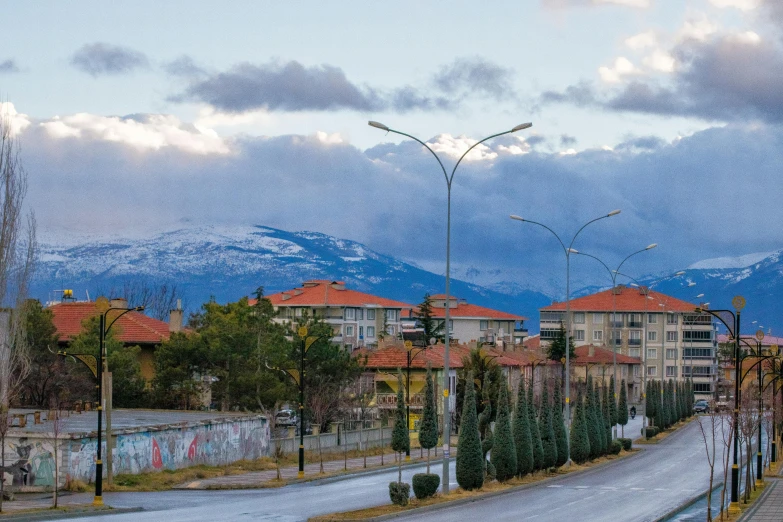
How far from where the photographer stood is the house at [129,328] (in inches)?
3132

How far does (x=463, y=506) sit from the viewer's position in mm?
36688

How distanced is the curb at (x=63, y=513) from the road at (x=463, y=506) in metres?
0.69

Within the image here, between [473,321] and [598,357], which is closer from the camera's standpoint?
[598,357]

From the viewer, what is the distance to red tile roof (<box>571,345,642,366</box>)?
142625 millimetres

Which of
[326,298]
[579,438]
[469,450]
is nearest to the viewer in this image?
[469,450]

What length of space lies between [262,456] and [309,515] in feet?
82.7

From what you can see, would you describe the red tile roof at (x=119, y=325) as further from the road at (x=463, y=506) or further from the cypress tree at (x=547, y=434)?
the cypress tree at (x=547, y=434)

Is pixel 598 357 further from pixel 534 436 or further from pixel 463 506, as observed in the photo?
pixel 463 506

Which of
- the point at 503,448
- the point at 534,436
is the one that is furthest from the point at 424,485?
the point at 534,436

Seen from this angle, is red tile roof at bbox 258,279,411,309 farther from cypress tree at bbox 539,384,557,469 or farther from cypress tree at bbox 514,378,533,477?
cypress tree at bbox 514,378,533,477

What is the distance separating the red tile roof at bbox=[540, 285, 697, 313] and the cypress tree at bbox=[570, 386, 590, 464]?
104941mm

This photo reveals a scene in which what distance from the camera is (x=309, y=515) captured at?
3344cm

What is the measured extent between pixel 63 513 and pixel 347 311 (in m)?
108

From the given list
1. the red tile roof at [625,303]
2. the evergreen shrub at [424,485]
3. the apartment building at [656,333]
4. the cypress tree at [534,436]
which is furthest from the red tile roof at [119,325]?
the red tile roof at [625,303]
